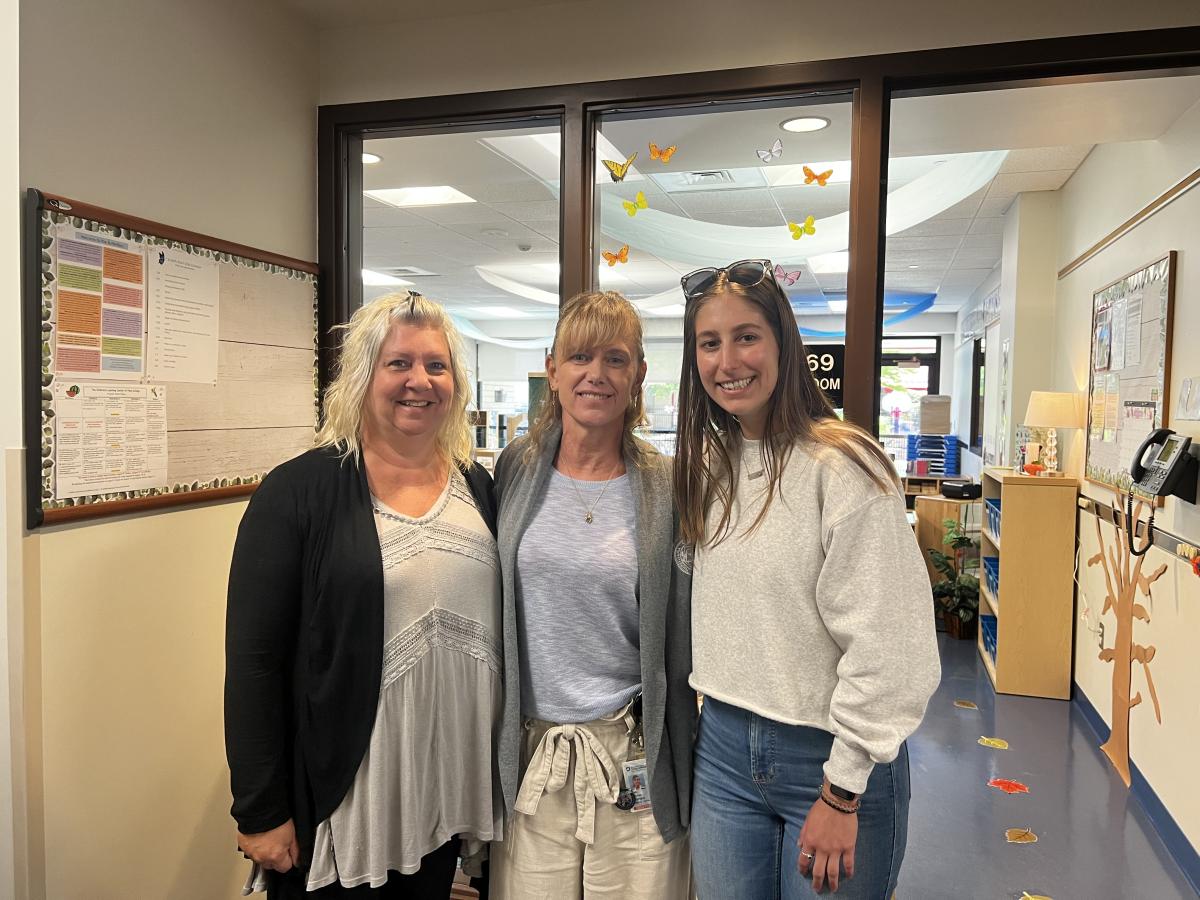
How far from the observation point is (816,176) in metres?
2.23

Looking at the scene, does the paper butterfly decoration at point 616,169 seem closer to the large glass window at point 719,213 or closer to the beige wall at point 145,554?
the large glass window at point 719,213

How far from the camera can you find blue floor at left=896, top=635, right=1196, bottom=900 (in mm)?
2766

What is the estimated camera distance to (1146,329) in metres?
3.39

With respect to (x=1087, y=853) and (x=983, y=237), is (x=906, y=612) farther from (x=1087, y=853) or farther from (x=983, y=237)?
(x=983, y=237)

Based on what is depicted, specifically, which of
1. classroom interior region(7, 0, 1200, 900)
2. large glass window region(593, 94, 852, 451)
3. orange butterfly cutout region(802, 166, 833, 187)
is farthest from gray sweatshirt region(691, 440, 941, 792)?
orange butterfly cutout region(802, 166, 833, 187)

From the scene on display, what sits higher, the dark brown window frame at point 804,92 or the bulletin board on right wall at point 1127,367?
the dark brown window frame at point 804,92

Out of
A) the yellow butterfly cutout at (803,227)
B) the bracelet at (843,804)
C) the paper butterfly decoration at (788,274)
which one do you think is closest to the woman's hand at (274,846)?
the bracelet at (843,804)

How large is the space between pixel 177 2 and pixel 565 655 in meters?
1.77

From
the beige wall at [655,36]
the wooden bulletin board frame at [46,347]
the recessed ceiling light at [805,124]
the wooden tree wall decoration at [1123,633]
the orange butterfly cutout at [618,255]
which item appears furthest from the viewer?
the wooden tree wall decoration at [1123,633]

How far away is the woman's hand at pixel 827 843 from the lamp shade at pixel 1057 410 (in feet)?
12.4

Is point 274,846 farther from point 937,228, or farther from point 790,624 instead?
point 937,228

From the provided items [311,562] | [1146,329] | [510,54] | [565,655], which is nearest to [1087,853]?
[1146,329]

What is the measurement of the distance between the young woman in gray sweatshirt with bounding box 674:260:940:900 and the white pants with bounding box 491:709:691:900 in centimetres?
12

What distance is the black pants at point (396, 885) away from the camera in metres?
1.49
